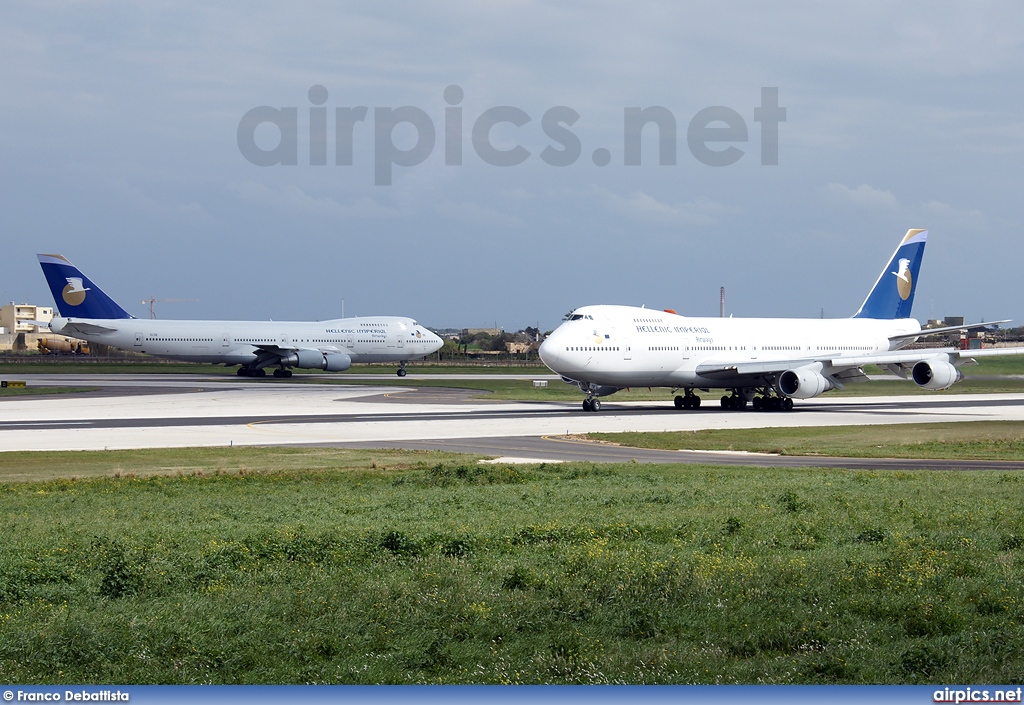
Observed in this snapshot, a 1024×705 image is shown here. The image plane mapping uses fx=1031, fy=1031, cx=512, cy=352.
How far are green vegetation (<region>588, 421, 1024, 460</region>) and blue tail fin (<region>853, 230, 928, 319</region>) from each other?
2755 cm

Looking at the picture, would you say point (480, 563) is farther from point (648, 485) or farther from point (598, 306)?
point (598, 306)

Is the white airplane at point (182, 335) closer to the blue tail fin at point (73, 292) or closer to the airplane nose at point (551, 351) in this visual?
the blue tail fin at point (73, 292)

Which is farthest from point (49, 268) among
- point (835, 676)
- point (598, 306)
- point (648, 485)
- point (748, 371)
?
point (835, 676)

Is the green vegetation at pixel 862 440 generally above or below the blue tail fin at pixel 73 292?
below

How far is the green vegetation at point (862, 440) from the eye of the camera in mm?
32531

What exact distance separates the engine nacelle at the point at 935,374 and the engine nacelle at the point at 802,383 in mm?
4650

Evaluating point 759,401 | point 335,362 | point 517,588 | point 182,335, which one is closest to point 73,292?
point 182,335

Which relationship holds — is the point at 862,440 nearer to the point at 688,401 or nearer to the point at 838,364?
the point at 838,364

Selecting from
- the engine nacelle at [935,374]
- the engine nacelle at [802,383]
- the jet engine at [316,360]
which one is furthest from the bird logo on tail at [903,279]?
the jet engine at [316,360]

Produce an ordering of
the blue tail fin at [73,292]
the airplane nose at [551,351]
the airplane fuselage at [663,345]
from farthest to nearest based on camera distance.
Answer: the blue tail fin at [73,292], the airplane fuselage at [663,345], the airplane nose at [551,351]

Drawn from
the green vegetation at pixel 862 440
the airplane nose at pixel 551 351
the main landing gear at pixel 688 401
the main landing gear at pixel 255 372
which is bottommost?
the green vegetation at pixel 862 440

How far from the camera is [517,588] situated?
12547 mm

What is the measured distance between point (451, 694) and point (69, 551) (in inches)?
362

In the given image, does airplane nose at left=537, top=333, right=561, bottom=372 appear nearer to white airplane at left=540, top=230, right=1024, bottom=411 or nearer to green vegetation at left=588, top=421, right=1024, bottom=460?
white airplane at left=540, top=230, right=1024, bottom=411
